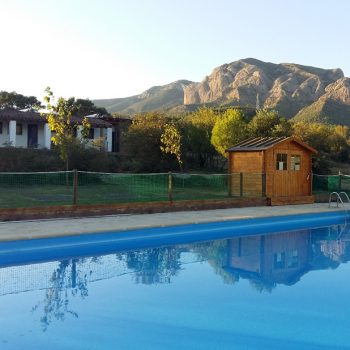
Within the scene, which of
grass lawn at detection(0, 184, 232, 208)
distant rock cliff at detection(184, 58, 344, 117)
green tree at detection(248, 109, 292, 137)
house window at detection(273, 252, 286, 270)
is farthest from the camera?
distant rock cliff at detection(184, 58, 344, 117)

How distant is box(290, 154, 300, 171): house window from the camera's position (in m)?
18.5

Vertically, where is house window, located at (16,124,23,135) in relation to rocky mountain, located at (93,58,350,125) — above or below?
below

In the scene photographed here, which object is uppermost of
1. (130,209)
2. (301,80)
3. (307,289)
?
(301,80)

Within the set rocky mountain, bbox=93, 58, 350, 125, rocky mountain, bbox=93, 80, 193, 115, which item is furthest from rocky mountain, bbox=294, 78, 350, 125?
rocky mountain, bbox=93, 80, 193, 115

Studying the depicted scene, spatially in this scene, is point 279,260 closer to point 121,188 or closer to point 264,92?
point 121,188

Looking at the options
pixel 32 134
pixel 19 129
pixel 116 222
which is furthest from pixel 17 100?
pixel 116 222

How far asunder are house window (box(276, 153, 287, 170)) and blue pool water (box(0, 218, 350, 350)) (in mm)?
6540

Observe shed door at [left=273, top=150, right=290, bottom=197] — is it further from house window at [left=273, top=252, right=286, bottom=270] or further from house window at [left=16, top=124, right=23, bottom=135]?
house window at [left=16, top=124, right=23, bottom=135]

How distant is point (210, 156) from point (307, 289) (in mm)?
23661

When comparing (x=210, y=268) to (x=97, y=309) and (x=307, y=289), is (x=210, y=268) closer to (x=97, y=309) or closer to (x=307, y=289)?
(x=307, y=289)

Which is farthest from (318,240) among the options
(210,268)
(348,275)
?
(210,268)

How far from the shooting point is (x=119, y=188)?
61.8 ft

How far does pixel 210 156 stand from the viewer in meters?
31.2

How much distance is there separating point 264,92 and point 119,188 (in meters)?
91.7
